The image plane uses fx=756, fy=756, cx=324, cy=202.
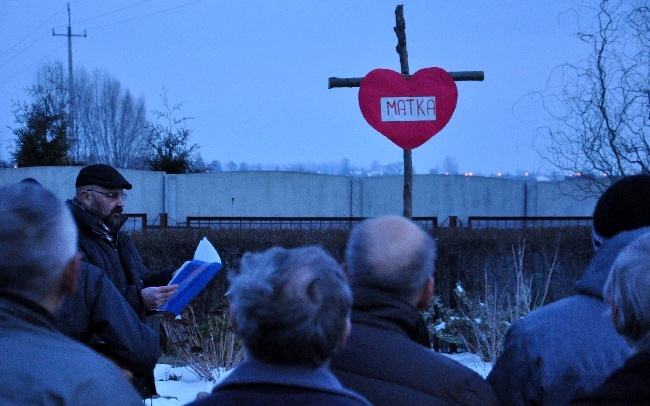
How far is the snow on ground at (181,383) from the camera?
5.91 metres

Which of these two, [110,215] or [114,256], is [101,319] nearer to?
[114,256]

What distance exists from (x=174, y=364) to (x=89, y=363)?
5.63 m

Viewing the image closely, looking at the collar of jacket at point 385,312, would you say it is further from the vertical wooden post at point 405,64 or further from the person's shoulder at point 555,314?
the vertical wooden post at point 405,64

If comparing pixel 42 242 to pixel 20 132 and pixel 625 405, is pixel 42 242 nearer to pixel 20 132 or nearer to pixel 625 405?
pixel 625 405

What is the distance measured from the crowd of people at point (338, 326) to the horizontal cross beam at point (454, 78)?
9.85ft

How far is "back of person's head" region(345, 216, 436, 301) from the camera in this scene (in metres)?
2.28

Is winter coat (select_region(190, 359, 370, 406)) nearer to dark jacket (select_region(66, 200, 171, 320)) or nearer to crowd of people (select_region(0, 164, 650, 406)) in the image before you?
crowd of people (select_region(0, 164, 650, 406))

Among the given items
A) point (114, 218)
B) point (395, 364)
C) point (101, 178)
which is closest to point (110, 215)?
point (114, 218)

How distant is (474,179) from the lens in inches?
1002

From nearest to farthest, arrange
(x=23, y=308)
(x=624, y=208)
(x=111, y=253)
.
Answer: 1. (x=23, y=308)
2. (x=624, y=208)
3. (x=111, y=253)

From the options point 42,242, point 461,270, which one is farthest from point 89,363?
point 461,270

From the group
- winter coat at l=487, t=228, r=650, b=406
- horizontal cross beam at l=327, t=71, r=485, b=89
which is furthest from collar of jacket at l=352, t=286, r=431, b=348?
horizontal cross beam at l=327, t=71, r=485, b=89

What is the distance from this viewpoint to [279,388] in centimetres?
169

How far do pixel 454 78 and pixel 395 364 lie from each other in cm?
377
